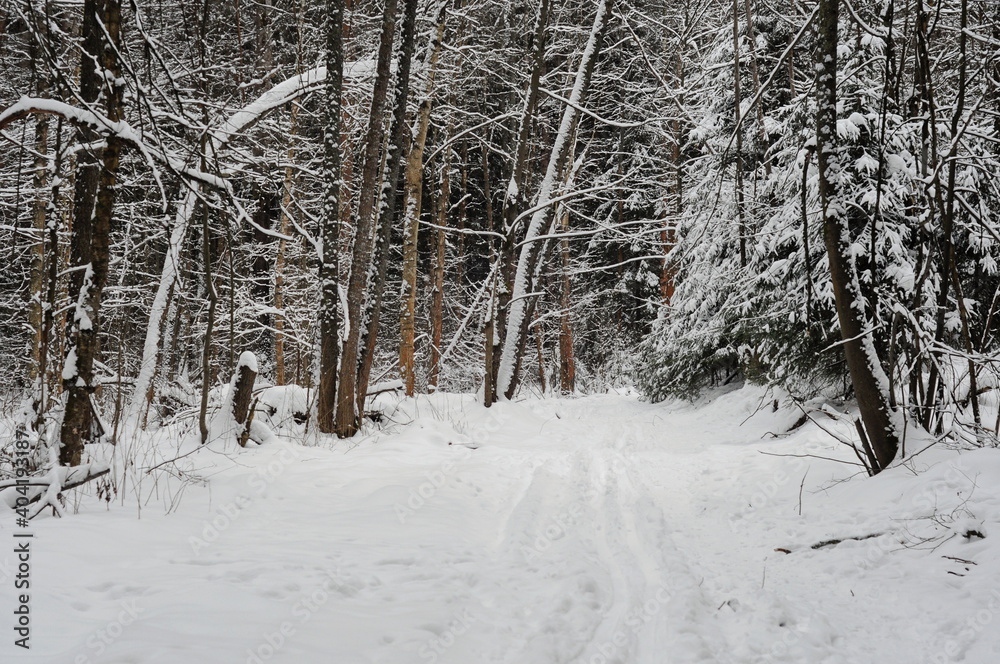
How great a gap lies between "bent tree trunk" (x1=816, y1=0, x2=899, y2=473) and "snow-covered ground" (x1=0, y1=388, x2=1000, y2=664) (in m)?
0.37

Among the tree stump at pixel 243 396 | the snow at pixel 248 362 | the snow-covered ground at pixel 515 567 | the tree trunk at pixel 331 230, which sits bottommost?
the snow-covered ground at pixel 515 567

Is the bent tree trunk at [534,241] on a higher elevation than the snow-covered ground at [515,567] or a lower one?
higher

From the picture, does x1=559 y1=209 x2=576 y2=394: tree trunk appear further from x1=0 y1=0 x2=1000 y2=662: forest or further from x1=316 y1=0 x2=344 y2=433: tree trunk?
x1=316 y1=0 x2=344 y2=433: tree trunk

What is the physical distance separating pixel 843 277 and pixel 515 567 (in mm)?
3647

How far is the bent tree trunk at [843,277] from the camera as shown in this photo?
175 inches

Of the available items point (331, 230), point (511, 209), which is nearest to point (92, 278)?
point (331, 230)

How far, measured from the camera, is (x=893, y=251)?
6211mm

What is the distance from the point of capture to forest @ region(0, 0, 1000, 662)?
3.76 metres

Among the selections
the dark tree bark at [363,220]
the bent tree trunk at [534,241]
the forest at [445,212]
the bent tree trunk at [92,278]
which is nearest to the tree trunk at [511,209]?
the forest at [445,212]

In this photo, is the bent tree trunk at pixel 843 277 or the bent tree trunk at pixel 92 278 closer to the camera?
the bent tree trunk at pixel 92 278

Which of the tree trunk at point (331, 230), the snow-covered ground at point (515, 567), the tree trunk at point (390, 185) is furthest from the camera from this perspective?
the tree trunk at point (390, 185)

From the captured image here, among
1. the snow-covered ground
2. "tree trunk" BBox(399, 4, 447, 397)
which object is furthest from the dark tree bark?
"tree trunk" BBox(399, 4, 447, 397)

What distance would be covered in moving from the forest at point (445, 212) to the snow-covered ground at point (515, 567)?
1.04ft

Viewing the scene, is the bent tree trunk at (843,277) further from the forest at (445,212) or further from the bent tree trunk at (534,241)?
the bent tree trunk at (534,241)
